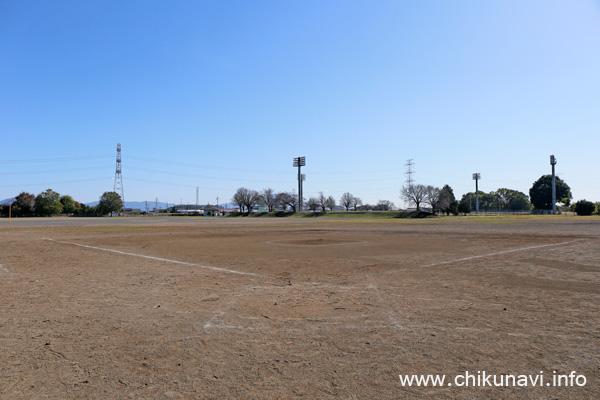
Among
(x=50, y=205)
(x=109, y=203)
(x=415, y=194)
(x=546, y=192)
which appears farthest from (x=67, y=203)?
(x=546, y=192)

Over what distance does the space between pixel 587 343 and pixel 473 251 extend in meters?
12.5

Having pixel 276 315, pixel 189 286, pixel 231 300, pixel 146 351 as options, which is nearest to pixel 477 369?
pixel 276 315

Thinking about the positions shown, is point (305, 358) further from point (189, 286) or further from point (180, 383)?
point (189, 286)

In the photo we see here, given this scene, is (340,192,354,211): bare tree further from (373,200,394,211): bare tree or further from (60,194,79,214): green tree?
(60,194,79,214): green tree

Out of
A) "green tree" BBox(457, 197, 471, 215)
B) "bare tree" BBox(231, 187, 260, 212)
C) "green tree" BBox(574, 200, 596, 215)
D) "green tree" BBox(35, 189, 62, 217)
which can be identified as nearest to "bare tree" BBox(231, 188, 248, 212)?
"bare tree" BBox(231, 187, 260, 212)

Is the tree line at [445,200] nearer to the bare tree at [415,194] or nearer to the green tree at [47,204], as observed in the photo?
the bare tree at [415,194]

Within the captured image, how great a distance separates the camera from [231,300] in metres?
7.54

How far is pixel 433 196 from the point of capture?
108 meters

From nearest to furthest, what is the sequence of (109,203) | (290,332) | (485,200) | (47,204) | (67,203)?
(290,332), (47,204), (109,203), (67,203), (485,200)

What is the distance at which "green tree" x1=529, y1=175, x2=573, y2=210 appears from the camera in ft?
439

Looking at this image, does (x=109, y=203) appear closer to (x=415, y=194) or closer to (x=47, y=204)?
(x=47, y=204)

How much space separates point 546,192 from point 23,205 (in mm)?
185895

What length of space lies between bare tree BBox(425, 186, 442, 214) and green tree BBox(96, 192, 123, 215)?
104658 millimetres

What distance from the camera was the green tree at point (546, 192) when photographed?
13375cm
